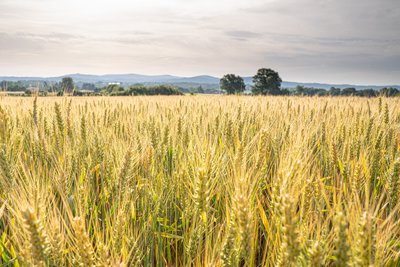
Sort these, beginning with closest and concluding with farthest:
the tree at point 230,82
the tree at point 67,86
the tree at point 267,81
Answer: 1. the tree at point 67,86
2. the tree at point 267,81
3. the tree at point 230,82

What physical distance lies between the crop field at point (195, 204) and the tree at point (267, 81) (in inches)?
3013

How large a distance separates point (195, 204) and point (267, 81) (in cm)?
7932

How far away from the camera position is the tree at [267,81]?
76.9 m

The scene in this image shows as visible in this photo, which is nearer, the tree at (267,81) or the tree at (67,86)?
the tree at (67,86)

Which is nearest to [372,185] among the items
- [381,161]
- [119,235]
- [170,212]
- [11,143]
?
[381,161]

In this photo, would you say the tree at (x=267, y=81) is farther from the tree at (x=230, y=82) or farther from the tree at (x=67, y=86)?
the tree at (x=67, y=86)

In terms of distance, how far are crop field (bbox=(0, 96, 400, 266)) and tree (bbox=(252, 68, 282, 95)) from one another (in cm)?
7652

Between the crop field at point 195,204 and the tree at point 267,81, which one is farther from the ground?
the tree at point 267,81

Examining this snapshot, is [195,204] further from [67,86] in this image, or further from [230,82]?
[230,82]

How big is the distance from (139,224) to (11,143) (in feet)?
3.31

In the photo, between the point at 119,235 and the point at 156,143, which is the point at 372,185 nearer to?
the point at 156,143

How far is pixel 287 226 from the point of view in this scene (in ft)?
2.43

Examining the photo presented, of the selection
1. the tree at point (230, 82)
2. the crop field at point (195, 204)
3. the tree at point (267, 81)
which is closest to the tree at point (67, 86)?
the crop field at point (195, 204)

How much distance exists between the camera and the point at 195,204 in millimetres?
1199
